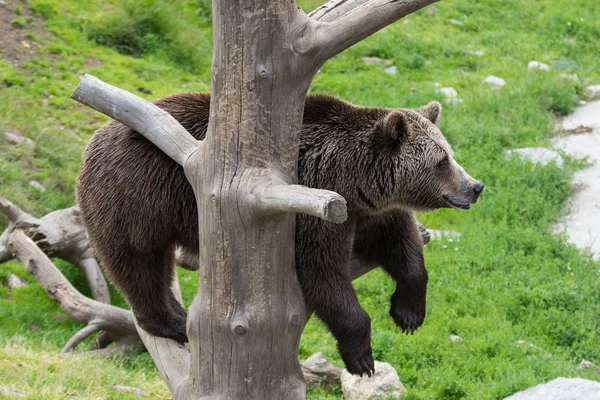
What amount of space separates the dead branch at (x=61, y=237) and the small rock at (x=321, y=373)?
2.34 metres

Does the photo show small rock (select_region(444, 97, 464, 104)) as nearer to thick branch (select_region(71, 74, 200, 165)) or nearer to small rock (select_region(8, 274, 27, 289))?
small rock (select_region(8, 274, 27, 289))

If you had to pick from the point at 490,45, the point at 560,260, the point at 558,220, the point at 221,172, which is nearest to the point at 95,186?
the point at 221,172

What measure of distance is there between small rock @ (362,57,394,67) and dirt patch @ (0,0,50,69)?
475cm

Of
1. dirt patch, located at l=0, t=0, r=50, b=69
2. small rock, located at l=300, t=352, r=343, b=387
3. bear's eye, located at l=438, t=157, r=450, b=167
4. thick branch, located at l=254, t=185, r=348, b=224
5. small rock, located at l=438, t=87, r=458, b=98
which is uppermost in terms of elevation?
thick branch, located at l=254, t=185, r=348, b=224

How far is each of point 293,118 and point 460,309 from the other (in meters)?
4.78

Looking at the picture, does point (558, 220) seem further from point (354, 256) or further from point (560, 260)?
point (354, 256)

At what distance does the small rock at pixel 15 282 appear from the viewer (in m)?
8.41

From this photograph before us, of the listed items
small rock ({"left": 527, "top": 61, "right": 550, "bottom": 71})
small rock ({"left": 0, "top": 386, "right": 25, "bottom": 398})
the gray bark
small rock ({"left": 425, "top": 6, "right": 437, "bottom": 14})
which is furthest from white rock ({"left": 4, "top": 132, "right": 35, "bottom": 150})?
small rock ({"left": 425, "top": 6, "right": 437, "bottom": 14})

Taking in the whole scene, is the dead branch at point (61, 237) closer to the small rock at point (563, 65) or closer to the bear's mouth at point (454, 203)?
the bear's mouth at point (454, 203)

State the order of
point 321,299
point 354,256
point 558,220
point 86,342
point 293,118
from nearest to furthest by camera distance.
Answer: point 293,118, point 321,299, point 354,256, point 86,342, point 558,220

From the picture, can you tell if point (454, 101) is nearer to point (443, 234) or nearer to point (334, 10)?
point (443, 234)

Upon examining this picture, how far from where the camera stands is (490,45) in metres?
13.6

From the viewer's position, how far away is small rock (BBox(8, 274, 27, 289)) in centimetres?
841

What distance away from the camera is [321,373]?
6.95m
